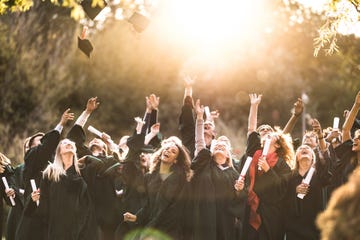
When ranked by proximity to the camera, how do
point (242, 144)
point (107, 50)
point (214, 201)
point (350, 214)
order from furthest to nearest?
1. point (107, 50)
2. point (242, 144)
3. point (214, 201)
4. point (350, 214)

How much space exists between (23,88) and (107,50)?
1576 cm

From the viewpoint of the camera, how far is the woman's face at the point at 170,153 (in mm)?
11344

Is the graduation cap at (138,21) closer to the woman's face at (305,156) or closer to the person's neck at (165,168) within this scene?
the person's neck at (165,168)

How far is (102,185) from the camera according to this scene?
13648 millimetres

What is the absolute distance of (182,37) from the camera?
47.2 m

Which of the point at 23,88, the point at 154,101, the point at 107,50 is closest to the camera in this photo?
the point at 154,101

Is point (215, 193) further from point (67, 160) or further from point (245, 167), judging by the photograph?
point (67, 160)

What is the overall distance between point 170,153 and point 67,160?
176 centimetres

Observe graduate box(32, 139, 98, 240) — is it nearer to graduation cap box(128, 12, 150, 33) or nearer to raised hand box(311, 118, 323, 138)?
graduation cap box(128, 12, 150, 33)

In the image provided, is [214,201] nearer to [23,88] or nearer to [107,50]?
[23,88]

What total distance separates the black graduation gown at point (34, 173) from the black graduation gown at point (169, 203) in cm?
196

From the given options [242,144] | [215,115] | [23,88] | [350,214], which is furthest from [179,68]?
[350,214]

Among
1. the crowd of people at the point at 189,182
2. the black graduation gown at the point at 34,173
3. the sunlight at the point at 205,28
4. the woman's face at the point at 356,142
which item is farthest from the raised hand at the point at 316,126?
the sunlight at the point at 205,28

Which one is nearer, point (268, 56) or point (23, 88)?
point (23, 88)
